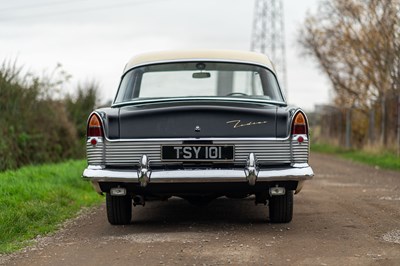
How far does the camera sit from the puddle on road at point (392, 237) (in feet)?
20.4

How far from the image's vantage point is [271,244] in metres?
6.07

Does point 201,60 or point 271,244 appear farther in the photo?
point 201,60

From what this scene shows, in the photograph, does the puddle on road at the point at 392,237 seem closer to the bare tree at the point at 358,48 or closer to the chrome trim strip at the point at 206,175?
the chrome trim strip at the point at 206,175

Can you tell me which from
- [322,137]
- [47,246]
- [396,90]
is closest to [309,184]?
[47,246]

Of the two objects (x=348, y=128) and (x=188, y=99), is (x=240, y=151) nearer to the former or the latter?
(x=188, y=99)

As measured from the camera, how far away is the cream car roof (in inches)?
312

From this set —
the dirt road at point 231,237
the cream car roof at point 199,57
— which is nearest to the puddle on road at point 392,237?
the dirt road at point 231,237

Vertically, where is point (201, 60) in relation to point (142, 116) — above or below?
above

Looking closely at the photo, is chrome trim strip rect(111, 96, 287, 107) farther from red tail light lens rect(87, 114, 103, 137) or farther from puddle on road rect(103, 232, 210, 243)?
puddle on road rect(103, 232, 210, 243)

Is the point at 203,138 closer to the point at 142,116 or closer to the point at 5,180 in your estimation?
the point at 142,116

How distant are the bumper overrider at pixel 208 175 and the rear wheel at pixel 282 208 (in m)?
0.55

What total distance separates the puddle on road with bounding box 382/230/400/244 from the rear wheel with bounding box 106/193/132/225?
240 cm

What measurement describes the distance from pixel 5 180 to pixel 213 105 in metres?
4.86

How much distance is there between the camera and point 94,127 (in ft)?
22.2
